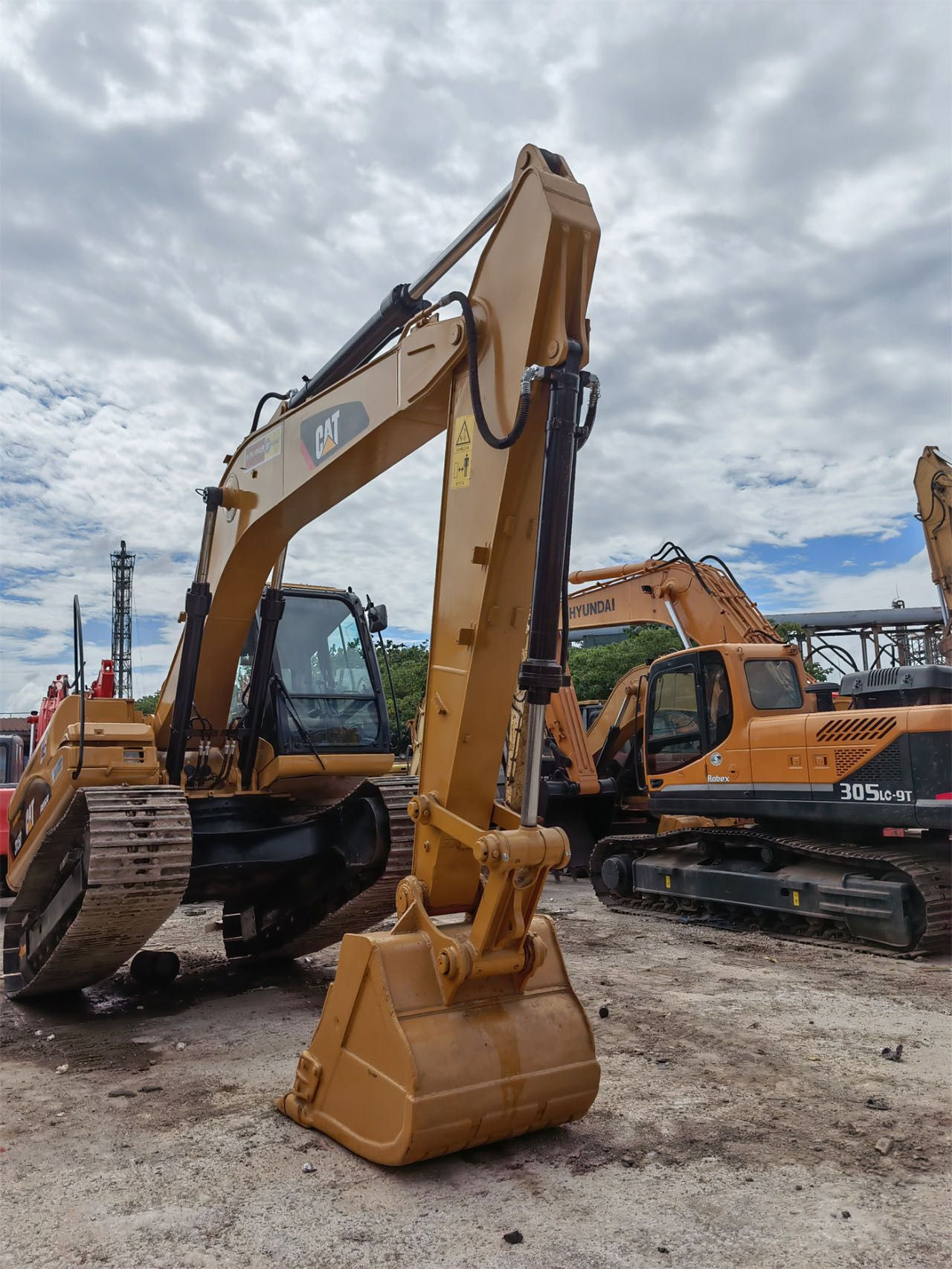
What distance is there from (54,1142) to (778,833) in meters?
6.43

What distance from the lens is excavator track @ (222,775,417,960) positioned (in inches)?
220

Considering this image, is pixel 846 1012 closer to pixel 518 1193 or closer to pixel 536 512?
pixel 518 1193

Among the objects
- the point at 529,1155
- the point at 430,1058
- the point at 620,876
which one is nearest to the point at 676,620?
the point at 620,876

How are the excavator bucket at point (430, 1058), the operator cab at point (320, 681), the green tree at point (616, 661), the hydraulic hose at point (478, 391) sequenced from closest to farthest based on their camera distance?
the excavator bucket at point (430, 1058), the hydraulic hose at point (478, 391), the operator cab at point (320, 681), the green tree at point (616, 661)

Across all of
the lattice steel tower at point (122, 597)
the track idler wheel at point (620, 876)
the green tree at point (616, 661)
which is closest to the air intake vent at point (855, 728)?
the track idler wheel at point (620, 876)

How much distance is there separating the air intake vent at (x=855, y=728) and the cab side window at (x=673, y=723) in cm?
144

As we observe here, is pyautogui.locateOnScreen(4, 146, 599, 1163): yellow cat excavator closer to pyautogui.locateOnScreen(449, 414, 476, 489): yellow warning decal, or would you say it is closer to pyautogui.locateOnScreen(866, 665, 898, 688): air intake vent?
pyautogui.locateOnScreen(449, 414, 476, 489): yellow warning decal

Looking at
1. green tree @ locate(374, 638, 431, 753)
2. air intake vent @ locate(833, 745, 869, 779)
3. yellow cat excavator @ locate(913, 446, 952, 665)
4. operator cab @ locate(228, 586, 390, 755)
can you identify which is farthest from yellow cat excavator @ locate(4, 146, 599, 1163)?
green tree @ locate(374, 638, 431, 753)

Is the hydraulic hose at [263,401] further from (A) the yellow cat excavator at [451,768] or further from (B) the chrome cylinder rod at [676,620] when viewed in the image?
(B) the chrome cylinder rod at [676,620]

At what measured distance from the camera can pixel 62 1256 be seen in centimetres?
280

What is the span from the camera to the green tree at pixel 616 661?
88.9 feet

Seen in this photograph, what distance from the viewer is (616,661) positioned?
2762cm

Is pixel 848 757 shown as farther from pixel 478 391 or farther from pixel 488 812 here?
pixel 478 391

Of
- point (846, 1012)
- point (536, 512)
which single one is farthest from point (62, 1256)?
point (846, 1012)
